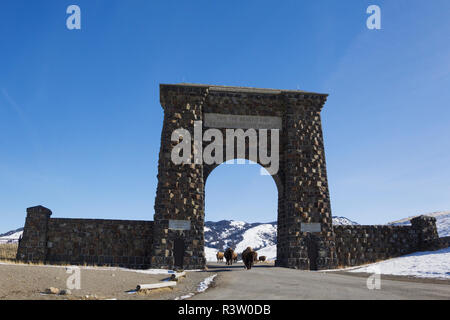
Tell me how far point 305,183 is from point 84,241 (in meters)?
14.0

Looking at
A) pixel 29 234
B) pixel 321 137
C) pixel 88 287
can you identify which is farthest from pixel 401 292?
pixel 29 234

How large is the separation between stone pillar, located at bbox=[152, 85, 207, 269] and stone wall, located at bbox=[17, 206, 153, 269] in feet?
4.39

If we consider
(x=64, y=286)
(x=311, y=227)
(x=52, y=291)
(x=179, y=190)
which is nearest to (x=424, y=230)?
(x=311, y=227)

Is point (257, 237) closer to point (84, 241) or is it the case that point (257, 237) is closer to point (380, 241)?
point (380, 241)

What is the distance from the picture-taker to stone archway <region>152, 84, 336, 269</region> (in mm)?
21250

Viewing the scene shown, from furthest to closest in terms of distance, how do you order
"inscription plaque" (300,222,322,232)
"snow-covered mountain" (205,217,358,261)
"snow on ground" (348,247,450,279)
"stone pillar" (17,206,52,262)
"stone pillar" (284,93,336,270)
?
"snow-covered mountain" (205,217,358,261)
"inscription plaque" (300,222,322,232)
"stone pillar" (284,93,336,270)
"stone pillar" (17,206,52,262)
"snow on ground" (348,247,450,279)

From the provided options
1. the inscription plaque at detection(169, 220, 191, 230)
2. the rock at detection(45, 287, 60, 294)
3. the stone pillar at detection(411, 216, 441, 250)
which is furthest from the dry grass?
the stone pillar at detection(411, 216, 441, 250)

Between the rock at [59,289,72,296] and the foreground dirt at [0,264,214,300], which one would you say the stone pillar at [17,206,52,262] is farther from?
the rock at [59,289,72,296]

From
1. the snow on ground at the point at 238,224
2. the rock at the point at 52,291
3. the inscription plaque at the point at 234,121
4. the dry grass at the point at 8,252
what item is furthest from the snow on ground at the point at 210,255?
the snow on ground at the point at 238,224

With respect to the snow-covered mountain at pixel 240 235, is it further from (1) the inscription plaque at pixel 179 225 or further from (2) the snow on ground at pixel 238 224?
(1) the inscription plaque at pixel 179 225

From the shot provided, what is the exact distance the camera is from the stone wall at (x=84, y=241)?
69.1 ft

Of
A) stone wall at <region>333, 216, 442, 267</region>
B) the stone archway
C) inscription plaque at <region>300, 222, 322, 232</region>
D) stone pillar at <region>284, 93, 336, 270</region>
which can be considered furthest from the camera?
stone wall at <region>333, 216, 442, 267</region>

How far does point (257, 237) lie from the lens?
295 ft

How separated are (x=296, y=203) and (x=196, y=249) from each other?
6.83 meters
